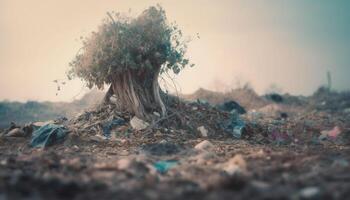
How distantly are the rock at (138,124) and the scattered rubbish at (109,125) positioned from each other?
232mm

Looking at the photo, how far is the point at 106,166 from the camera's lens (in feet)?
15.1

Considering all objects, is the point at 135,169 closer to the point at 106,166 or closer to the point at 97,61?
the point at 106,166

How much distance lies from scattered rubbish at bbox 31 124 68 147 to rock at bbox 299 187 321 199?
209 inches

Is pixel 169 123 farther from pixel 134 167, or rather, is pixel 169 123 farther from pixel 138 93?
pixel 134 167

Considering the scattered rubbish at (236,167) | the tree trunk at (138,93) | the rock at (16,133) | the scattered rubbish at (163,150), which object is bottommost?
the scattered rubbish at (236,167)

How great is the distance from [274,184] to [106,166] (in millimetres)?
1800

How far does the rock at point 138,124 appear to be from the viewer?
8.49 metres

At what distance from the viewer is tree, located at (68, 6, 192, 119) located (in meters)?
8.70

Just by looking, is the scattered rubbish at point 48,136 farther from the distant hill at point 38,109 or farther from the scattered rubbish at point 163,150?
the distant hill at point 38,109

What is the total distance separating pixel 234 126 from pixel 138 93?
216 centimetres

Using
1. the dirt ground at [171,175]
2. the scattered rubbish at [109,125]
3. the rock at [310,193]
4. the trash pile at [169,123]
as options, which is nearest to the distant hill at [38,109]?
the trash pile at [169,123]

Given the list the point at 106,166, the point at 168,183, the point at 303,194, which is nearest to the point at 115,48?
the point at 106,166

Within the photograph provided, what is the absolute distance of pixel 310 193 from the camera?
10.8 ft

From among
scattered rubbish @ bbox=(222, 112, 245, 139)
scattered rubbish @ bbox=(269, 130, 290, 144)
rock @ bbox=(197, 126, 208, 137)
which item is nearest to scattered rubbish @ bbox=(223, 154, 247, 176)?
Result: rock @ bbox=(197, 126, 208, 137)
